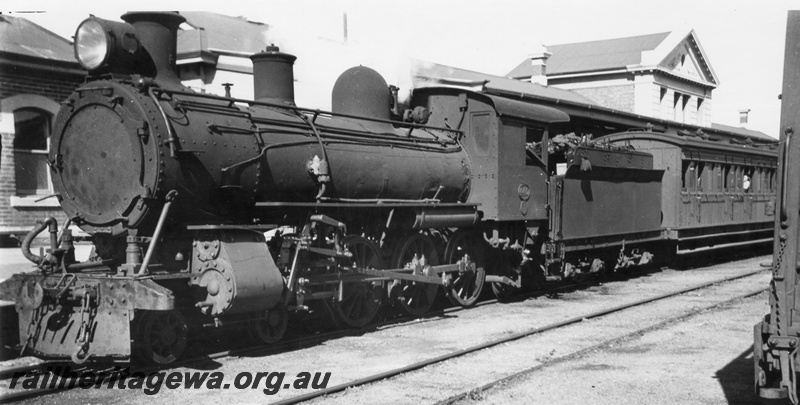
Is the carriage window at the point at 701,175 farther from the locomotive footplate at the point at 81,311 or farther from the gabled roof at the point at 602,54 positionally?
the gabled roof at the point at 602,54

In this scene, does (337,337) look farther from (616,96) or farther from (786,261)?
(616,96)

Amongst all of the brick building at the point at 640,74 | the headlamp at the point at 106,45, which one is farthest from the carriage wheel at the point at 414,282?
the brick building at the point at 640,74

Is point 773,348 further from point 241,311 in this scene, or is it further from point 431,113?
point 431,113

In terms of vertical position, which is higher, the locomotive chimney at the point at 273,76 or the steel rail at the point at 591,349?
the locomotive chimney at the point at 273,76

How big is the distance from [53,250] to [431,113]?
Answer: 6527 millimetres

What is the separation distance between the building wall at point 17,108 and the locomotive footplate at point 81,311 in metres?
5.82

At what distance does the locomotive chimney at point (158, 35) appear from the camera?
25.0ft

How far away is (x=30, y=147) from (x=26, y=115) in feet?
1.83

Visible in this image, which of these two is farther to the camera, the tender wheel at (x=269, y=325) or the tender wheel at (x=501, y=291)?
the tender wheel at (x=501, y=291)

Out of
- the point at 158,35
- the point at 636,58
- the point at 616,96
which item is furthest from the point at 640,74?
the point at 158,35

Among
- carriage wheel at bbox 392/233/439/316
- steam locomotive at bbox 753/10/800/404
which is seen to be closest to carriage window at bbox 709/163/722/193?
carriage wheel at bbox 392/233/439/316

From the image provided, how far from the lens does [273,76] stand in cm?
904

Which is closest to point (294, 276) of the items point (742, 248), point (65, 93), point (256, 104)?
point (256, 104)

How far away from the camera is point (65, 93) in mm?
13062
